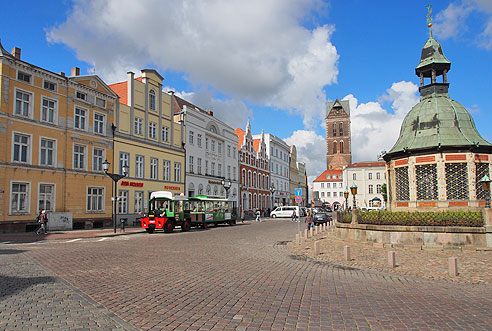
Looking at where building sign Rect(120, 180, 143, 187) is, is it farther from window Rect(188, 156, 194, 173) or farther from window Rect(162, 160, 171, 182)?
window Rect(188, 156, 194, 173)

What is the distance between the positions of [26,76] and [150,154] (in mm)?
13835

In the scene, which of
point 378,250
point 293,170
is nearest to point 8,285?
point 378,250

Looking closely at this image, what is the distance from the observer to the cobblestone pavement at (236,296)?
19.1 feet

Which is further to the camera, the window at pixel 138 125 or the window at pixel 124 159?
the window at pixel 138 125

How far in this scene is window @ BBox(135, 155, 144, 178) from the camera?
35906mm

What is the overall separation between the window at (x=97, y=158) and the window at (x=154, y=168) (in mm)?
6521

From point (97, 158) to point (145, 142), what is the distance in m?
6.24

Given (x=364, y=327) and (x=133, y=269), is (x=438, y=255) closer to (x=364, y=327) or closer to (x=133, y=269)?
(x=364, y=327)

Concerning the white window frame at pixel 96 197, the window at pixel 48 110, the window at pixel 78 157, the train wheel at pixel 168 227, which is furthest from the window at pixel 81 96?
the train wheel at pixel 168 227

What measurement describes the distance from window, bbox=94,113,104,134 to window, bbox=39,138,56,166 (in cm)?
442

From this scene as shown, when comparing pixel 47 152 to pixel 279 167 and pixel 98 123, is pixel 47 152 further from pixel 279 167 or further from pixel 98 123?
pixel 279 167

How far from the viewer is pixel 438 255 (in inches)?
547

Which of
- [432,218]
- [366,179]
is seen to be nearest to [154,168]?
[432,218]

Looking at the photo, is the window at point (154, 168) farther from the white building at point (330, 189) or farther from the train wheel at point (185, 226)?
the white building at point (330, 189)
